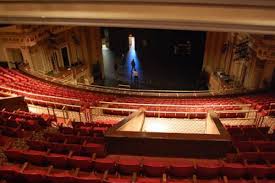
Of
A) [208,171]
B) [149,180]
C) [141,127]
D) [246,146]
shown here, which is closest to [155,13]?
[141,127]

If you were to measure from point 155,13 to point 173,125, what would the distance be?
296 cm

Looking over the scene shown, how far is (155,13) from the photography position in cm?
578

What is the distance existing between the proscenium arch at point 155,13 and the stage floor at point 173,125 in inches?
102

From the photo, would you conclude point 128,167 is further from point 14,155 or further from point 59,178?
point 14,155

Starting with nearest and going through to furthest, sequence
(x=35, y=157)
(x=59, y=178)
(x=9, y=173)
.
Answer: (x=59, y=178), (x=9, y=173), (x=35, y=157)

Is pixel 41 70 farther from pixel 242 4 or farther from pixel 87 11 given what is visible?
pixel 242 4

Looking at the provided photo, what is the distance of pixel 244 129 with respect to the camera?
590 cm

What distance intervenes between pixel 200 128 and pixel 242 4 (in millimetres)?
3209

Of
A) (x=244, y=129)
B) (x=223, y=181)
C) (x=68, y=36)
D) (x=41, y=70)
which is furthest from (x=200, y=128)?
(x=68, y=36)

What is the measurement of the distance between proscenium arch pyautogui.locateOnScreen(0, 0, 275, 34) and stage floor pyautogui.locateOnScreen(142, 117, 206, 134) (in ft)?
8.48

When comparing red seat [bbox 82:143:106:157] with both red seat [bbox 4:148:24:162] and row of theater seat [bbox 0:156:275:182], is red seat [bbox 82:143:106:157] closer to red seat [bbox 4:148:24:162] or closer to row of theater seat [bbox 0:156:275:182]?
row of theater seat [bbox 0:156:275:182]

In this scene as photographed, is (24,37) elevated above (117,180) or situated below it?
above

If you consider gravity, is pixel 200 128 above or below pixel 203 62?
above

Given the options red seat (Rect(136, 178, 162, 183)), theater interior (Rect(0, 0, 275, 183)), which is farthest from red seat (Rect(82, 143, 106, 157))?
red seat (Rect(136, 178, 162, 183))
